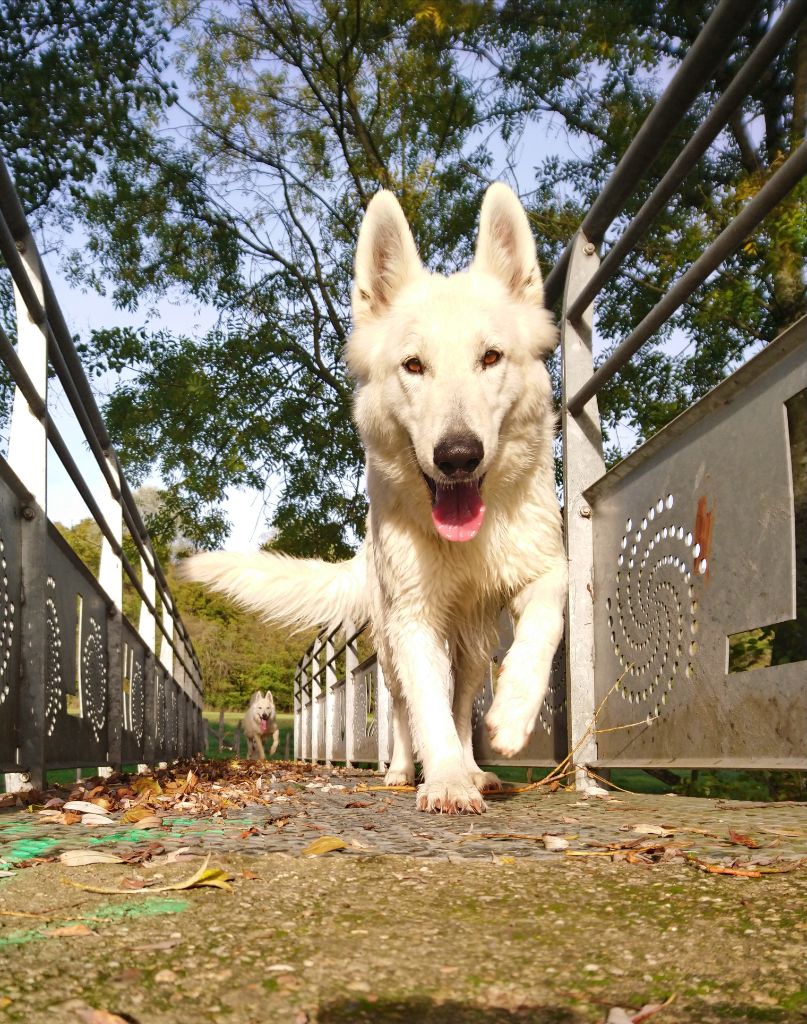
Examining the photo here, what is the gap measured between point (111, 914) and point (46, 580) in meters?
2.73

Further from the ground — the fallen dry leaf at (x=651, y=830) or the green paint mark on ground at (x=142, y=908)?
the green paint mark on ground at (x=142, y=908)

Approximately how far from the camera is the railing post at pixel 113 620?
6176 mm

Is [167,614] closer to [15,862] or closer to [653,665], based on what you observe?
[653,665]

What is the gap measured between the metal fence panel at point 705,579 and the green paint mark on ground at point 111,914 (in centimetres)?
167

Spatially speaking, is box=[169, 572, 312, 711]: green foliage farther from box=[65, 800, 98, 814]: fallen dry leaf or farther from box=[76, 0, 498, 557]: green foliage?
box=[65, 800, 98, 814]: fallen dry leaf

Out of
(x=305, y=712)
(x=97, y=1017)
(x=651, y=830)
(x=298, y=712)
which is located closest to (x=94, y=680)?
(x=651, y=830)

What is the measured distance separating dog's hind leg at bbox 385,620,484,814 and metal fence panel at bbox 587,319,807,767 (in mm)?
697

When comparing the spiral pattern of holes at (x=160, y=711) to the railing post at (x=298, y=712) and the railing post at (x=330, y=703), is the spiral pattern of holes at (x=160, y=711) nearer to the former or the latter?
the railing post at (x=330, y=703)

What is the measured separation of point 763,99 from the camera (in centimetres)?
1359

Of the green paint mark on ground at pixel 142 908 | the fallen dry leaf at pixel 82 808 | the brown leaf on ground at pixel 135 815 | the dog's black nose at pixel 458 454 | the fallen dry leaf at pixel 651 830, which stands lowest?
the fallen dry leaf at pixel 82 808

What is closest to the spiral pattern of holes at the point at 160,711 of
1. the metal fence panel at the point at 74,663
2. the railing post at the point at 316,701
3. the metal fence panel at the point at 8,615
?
the metal fence panel at the point at 74,663

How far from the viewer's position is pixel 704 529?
3.07 metres

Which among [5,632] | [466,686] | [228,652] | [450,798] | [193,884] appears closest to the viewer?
[193,884]

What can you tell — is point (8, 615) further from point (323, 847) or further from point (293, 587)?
point (293, 587)
